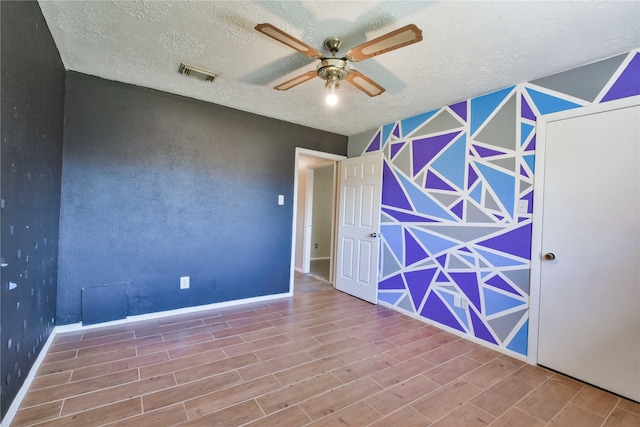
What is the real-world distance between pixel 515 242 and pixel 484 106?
4.22 ft

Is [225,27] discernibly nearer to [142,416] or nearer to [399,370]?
[142,416]

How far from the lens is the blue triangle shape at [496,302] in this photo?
2.49 meters

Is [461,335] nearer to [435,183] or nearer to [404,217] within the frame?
[404,217]

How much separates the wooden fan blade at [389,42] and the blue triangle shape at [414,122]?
1.79 metres

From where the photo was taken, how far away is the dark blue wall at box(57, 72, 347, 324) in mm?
2631

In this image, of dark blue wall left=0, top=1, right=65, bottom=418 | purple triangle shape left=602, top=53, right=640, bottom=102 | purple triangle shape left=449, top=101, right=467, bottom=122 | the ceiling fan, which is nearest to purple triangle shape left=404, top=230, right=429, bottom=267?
purple triangle shape left=449, top=101, right=467, bottom=122

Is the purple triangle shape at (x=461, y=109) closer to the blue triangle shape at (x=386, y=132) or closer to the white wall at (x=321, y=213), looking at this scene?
the blue triangle shape at (x=386, y=132)

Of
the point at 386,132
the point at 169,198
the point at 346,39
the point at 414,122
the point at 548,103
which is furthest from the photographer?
the point at 386,132

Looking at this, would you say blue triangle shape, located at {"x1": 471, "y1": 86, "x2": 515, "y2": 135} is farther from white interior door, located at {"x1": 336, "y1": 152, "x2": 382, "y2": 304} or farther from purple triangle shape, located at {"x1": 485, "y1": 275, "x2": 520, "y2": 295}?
purple triangle shape, located at {"x1": 485, "y1": 275, "x2": 520, "y2": 295}

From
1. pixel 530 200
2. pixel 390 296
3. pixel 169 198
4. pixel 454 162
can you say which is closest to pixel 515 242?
pixel 530 200

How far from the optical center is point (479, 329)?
2.71m

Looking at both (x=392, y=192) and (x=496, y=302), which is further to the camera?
(x=392, y=192)

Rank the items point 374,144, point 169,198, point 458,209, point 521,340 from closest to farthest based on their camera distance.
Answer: point 521,340 → point 458,209 → point 169,198 → point 374,144

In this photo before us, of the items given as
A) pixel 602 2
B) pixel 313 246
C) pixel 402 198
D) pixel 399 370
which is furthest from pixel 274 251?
pixel 602 2
